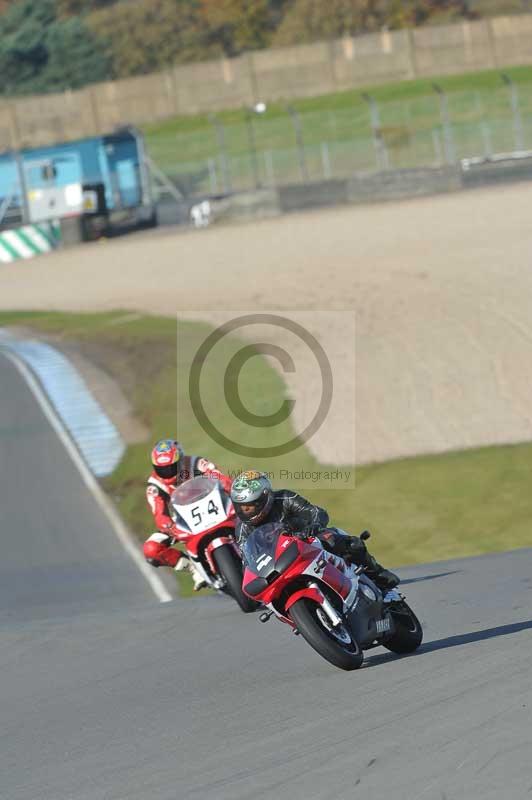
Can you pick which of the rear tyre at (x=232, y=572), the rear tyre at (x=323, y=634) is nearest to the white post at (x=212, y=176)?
the rear tyre at (x=232, y=572)

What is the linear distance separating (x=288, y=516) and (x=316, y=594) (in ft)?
1.83

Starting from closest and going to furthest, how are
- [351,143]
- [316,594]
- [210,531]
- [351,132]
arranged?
[316,594], [210,531], [351,143], [351,132]

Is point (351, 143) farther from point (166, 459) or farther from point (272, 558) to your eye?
point (272, 558)

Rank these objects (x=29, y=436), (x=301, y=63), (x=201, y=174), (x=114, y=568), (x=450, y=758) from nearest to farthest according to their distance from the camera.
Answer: (x=450, y=758) → (x=114, y=568) → (x=29, y=436) → (x=201, y=174) → (x=301, y=63)

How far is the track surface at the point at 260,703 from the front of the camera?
5281 mm

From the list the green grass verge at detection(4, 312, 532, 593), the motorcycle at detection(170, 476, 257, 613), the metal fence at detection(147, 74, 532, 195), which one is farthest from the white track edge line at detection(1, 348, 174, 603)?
the metal fence at detection(147, 74, 532, 195)

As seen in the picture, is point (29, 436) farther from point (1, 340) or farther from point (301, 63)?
point (301, 63)

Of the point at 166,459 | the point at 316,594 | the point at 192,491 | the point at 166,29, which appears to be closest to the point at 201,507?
the point at 192,491

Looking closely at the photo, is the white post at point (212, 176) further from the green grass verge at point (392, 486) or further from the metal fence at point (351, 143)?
the green grass verge at point (392, 486)

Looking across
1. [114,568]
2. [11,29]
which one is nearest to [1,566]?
[114,568]

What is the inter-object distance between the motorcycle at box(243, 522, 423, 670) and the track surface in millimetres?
204

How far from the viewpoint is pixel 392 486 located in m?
15.8

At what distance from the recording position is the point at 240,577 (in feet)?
33.1

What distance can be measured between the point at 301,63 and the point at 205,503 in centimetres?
5808
